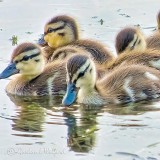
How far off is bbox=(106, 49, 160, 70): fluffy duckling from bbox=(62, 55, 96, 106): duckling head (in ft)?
2.39

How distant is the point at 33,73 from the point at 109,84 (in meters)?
0.84

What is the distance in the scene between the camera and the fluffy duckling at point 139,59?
8352mm

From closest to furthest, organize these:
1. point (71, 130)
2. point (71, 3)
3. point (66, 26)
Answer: point (71, 130) → point (66, 26) → point (71, 3)

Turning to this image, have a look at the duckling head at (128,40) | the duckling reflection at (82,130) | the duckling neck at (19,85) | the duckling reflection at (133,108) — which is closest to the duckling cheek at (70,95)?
the duckling reflection at (82,130)

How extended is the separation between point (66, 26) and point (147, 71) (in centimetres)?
175

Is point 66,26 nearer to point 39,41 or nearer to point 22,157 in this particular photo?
point 39,41

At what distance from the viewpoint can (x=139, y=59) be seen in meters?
8.36

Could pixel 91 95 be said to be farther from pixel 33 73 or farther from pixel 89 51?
pixel 89 51

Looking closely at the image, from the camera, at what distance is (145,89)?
7.89 m

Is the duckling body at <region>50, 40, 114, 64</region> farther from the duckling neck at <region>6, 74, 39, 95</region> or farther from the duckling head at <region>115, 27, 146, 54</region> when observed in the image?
the duckling neck at <region>6, 74, 39, 95</region>

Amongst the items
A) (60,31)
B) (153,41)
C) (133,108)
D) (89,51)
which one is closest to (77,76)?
(133,108)

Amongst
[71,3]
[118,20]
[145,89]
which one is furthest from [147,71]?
[71,3]

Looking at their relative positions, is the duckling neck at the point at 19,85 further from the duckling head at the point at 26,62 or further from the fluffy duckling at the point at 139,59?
the fluffy duckling at the point at 139,59

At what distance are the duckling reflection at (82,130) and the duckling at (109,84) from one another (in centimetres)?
17
